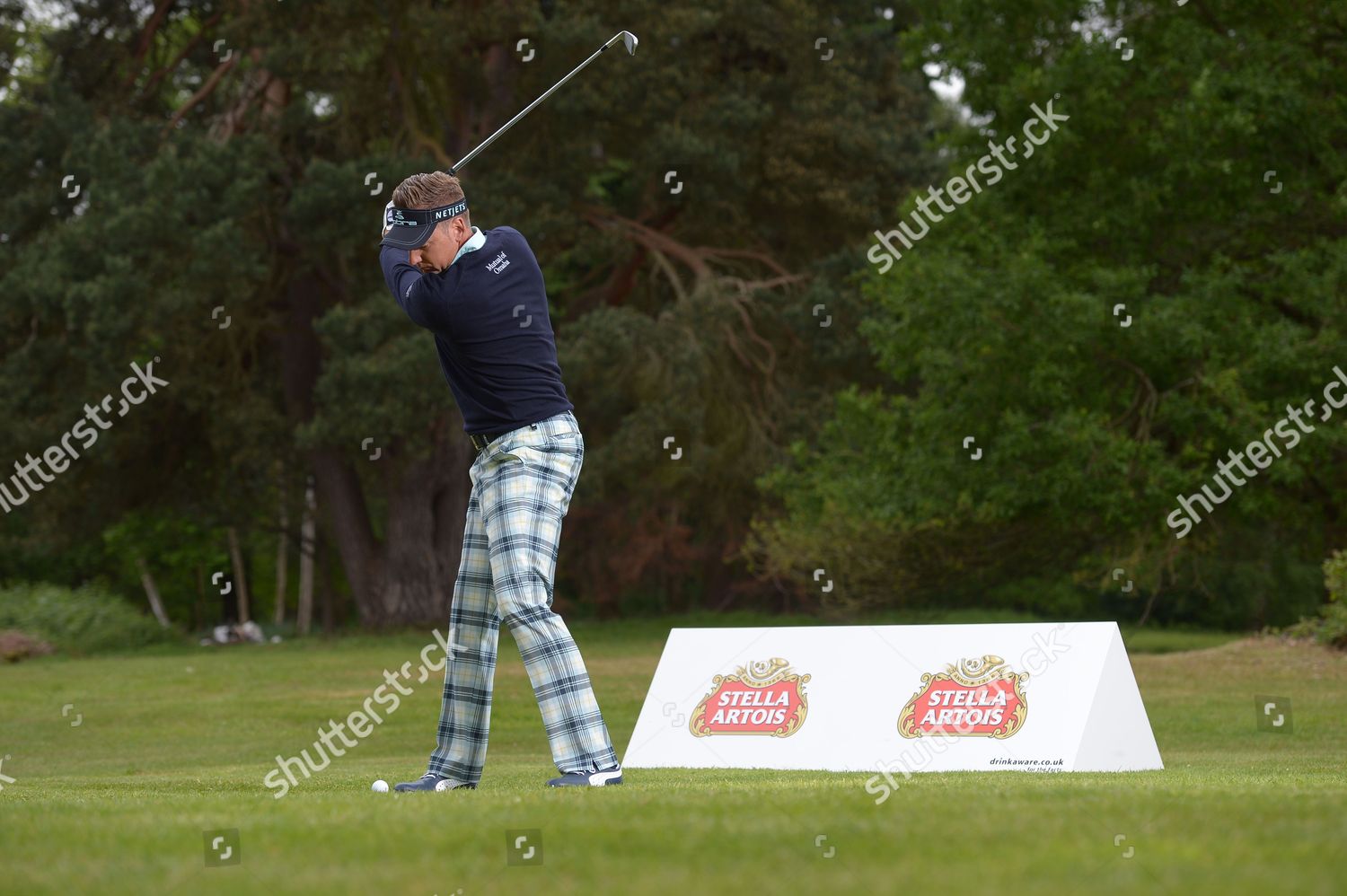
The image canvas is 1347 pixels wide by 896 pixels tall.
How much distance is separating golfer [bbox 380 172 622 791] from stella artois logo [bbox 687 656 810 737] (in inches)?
101

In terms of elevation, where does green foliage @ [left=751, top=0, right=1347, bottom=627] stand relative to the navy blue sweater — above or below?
below

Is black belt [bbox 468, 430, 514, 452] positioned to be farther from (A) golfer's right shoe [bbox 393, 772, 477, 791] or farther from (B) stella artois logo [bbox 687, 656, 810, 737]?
(B) stella artois logo [bbox 687, 656, 810, 737]

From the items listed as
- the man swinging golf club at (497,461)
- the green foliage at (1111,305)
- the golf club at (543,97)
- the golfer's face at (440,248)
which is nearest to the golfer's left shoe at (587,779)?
the man swinging golf club at (497,461)

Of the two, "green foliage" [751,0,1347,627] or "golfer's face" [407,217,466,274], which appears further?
"green foliage" [751,0,1347,627]

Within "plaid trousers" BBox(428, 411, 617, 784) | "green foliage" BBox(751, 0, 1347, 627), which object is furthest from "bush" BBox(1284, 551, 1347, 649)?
"plaid trousers" BBox(428, 411, 617, 784)

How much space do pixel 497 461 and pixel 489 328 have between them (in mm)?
581

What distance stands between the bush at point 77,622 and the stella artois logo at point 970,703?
969 inches

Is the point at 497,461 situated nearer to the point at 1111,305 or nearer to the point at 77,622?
the point at 1111,305

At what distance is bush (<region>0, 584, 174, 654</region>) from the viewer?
1223 inches

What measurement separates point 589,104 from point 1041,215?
9.00 metres

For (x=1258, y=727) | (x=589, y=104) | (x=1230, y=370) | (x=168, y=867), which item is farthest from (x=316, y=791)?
(x=589, y=104)

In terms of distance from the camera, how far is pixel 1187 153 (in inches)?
897

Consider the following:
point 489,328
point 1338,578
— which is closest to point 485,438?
point 489,328

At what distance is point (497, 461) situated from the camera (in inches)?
273
